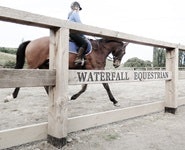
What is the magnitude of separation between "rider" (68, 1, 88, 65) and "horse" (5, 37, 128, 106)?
121 millimetres

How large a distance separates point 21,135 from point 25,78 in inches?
23.2

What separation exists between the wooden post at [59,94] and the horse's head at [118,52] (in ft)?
10.1

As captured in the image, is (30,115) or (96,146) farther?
(30,115)

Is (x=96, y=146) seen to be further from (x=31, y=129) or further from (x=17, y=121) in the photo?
(x=17, y=121)

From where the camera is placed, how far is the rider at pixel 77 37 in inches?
191

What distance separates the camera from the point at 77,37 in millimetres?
5000

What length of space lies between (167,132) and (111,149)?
112 centimetres

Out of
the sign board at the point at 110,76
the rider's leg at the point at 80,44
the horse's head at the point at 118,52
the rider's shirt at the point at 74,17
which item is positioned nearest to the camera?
the sign board at the point at 110,76

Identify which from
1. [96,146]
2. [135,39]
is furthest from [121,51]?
[96,146]

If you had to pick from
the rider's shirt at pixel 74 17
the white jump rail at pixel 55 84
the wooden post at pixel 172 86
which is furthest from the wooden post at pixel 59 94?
the wooden post at pixel 172 86

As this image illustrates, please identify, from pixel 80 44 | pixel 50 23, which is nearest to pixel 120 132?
pixel 50 23

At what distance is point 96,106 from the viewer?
5406mm

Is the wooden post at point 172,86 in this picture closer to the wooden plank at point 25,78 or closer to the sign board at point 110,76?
the sign board at point 110,76

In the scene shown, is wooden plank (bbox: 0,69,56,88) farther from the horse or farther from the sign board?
the horse
